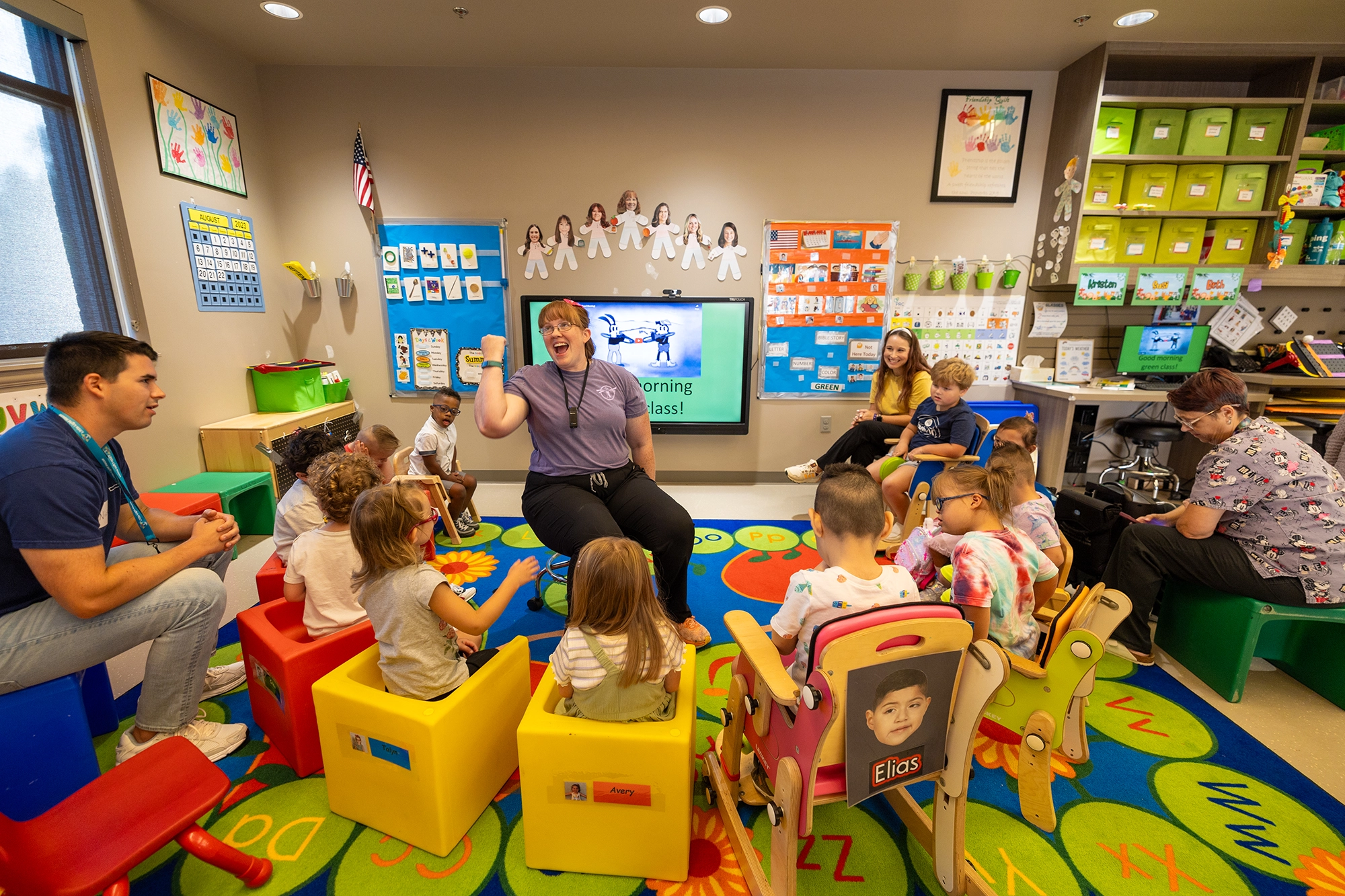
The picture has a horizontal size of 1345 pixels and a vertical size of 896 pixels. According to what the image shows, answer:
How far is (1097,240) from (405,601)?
4388 millimetres

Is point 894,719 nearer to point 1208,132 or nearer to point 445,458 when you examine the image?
point 445,458

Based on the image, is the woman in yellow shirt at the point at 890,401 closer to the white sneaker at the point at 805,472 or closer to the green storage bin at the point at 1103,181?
the white sneaker at the point at 805,472

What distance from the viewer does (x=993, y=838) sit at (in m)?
1.36

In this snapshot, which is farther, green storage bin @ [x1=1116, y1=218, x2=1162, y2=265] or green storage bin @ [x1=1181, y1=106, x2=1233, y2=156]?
green storage bin @ [x1=1116, y1=218, x2=1162, y2=265]

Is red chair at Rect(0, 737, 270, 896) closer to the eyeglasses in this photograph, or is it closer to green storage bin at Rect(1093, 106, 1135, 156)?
the eyeglasses

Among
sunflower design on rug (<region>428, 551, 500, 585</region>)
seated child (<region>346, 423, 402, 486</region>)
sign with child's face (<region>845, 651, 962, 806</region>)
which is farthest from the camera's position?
sunflower design on rug (<region>428, 551, 500, 585</region>)

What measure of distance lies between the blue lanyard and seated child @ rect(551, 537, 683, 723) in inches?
50.7

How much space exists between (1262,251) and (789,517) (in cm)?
348

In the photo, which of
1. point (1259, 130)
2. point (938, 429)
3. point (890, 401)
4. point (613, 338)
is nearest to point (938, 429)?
point (938, 429)

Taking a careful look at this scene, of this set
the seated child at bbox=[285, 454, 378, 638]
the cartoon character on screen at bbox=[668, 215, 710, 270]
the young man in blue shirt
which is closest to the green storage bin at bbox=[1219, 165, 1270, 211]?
the cartoon character on screen at bbox=[668, 215, 710, 270]

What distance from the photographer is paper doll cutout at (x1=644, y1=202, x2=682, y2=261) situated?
3812mm

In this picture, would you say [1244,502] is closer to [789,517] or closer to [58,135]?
[789,517]

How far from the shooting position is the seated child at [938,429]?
2.83 meters

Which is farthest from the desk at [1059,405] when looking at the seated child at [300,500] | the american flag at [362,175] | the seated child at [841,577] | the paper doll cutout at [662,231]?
the american flag at [362,175]
